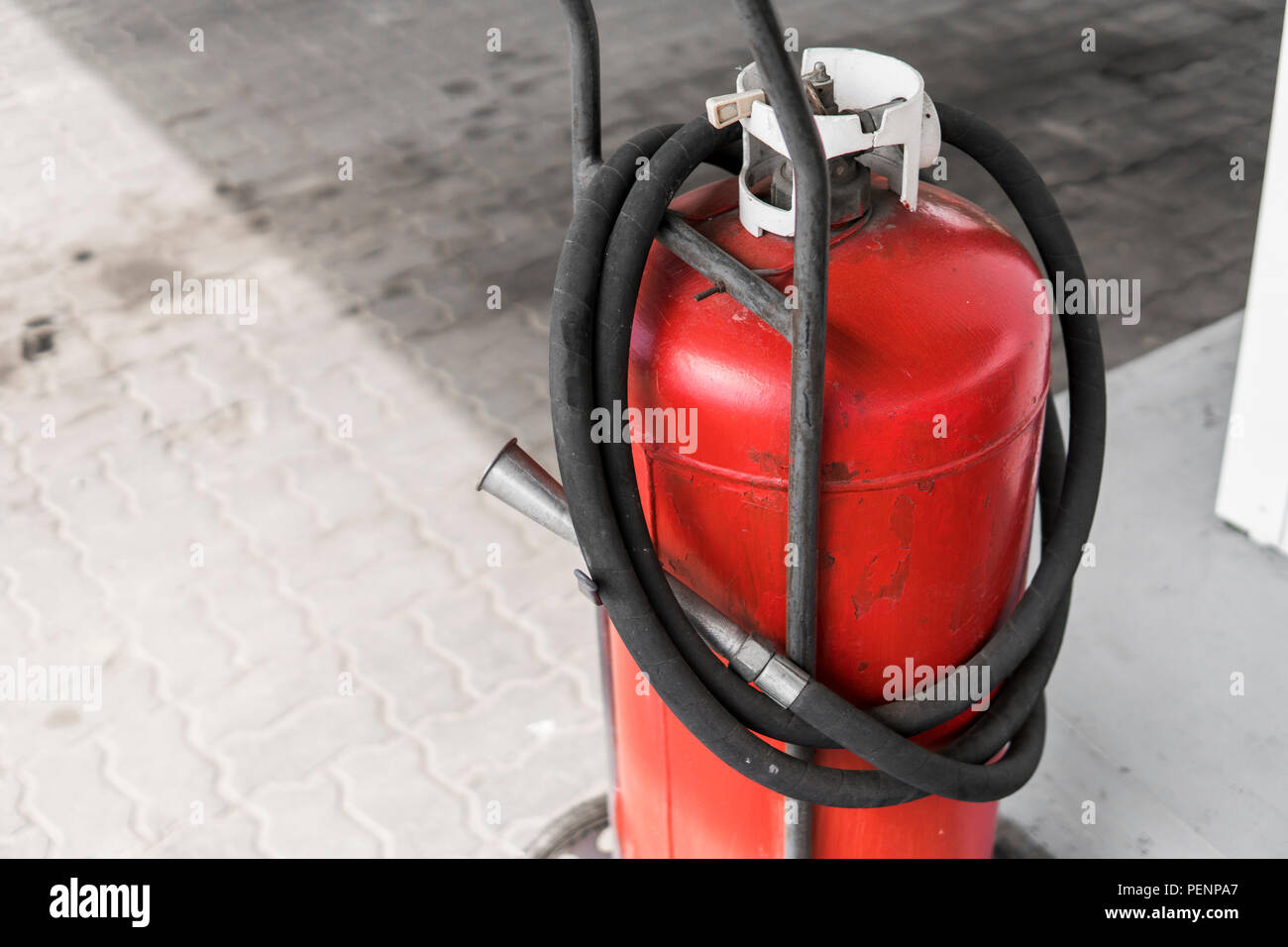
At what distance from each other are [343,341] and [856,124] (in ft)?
9.50

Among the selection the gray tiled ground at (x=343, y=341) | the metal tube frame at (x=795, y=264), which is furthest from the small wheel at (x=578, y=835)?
the metal tube frame at (x=795, y=264)

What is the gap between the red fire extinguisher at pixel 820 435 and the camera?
141 centimetres

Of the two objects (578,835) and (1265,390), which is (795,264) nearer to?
(578,835)

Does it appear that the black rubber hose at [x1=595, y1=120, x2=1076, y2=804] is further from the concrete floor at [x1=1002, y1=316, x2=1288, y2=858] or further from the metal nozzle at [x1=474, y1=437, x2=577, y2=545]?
the concrete floor at [x1=1002, y1=316, x2=1288, y2=858]

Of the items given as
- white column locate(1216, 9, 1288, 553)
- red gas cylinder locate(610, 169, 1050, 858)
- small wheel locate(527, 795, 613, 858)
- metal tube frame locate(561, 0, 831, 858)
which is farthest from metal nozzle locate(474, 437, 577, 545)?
white column locate(1216, 9, 1288, 553)

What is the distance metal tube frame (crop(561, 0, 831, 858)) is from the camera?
1137 millimetres

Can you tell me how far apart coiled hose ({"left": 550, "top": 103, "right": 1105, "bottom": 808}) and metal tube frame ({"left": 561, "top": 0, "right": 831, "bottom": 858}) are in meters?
0.07

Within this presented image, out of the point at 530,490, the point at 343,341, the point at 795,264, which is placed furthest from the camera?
the point at 343,341

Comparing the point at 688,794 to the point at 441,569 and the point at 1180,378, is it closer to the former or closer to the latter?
the point at 441,569

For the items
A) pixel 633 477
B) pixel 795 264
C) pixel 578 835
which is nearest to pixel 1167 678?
pixel 578 835

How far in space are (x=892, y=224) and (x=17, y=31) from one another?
238 inches

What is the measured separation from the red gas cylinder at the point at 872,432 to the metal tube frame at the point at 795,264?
2.0 inches

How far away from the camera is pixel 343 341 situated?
4012 millimetres

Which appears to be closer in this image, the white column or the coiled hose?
the coiled hose
